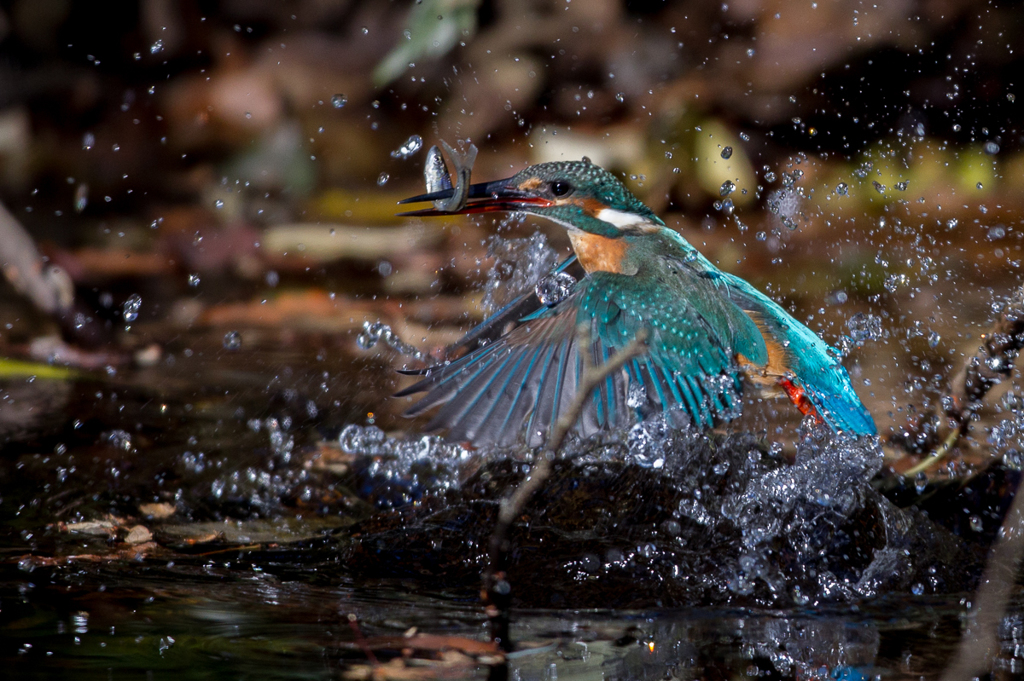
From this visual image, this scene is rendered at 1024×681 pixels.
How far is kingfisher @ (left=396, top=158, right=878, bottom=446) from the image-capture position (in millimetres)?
2617

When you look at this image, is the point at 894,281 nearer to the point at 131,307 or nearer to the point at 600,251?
the point at 600,251

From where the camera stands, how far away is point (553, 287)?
3.00 metres

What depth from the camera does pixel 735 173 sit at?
6.12m

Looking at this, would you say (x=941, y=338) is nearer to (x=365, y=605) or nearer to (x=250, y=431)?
(x=250, y=431)

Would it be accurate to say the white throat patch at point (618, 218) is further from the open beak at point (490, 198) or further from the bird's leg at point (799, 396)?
the bird's leg at point (799, 396)

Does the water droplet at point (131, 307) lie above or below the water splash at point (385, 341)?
above

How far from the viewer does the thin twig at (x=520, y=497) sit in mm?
1388

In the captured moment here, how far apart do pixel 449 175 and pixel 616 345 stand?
721 mm

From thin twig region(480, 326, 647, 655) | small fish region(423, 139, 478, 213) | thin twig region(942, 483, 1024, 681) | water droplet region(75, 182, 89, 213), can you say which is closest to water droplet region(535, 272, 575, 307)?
small fish region(423, 139, 478, 213)

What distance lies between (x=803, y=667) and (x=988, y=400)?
228cm

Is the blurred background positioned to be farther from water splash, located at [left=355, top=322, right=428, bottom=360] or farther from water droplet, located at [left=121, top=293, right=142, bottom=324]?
water splash, located at [left=355, top=322, right=428, bottom=360]

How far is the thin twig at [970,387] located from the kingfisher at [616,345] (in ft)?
1.12

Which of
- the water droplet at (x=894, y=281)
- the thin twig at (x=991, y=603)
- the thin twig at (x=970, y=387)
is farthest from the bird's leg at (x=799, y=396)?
the water droplet at (x=894, y=281)

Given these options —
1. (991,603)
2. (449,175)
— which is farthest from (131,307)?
(991,603)
